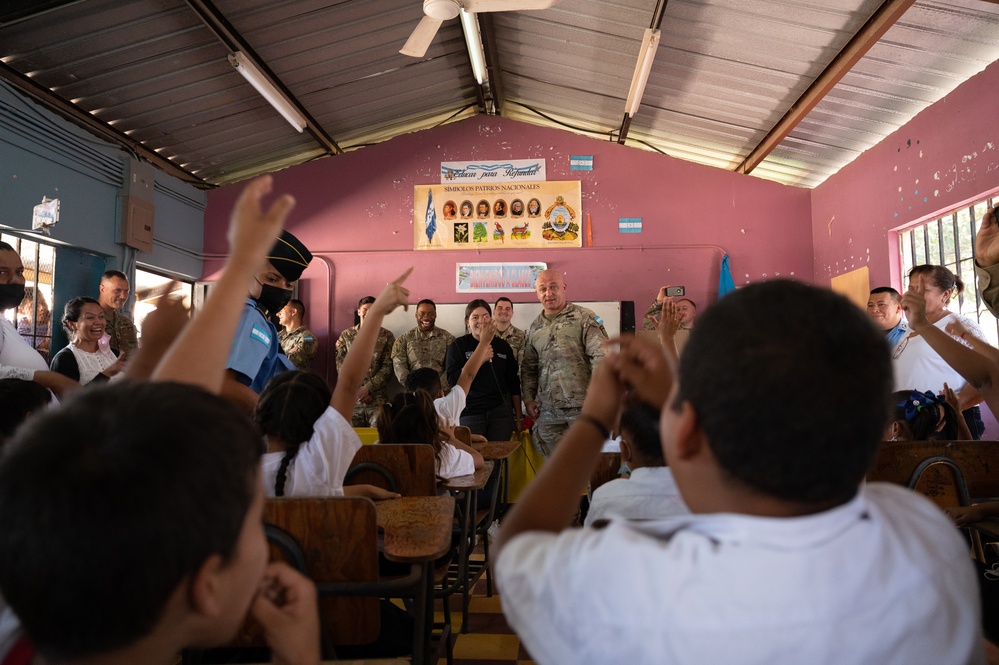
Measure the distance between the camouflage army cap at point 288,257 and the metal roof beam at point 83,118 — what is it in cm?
385

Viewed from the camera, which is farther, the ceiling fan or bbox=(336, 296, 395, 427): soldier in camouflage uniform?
bbox=(336, 296, 395, 427): soldier in camouflage uniform

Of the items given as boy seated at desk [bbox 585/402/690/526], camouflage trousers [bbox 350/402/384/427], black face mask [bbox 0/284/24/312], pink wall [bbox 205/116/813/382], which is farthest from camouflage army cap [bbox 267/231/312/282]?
pink wall [bbox 205/116/813/382]

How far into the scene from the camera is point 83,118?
547 cm

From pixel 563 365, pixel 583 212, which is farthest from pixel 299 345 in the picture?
pixel 583 212

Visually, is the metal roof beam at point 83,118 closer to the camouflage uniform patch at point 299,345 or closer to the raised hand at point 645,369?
the camouflage uniform patch at point 299,345

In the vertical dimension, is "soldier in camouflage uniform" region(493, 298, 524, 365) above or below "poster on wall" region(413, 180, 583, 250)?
below

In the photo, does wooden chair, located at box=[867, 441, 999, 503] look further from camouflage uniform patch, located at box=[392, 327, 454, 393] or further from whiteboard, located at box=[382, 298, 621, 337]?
whiteboard, located at box=[382, 298, 621, 337]

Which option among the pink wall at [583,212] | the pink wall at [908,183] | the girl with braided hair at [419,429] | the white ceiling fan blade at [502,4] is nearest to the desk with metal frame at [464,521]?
the girl with braided hair at [419,429]

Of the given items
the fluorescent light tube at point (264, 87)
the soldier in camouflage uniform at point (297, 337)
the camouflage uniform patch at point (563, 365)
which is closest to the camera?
the fluorescent light tube at point (264, 87)

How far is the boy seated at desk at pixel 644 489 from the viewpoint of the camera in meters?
1.27

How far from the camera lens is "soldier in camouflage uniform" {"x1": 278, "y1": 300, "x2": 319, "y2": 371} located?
690cm

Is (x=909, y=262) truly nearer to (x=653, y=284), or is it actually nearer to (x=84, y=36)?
(x=653, y=284)

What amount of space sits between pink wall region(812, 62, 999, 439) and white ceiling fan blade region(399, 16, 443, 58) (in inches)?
135

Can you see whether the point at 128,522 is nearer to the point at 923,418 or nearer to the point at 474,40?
the point at 923,418
